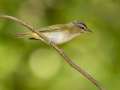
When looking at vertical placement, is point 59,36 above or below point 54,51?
below

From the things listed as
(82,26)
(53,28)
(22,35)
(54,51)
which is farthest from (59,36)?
(54,51)

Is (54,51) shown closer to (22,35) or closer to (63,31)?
(63,31)

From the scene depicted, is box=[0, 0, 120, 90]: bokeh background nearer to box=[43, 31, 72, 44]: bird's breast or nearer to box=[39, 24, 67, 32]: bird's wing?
box=[39, 24, 67, 32]: bird's wing

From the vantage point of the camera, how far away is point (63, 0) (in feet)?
20.0

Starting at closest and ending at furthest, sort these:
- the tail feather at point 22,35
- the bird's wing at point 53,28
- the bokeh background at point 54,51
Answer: the tail feather at point 22,35
the bird's wing at point 53,28
the bokeh background at point 54,51

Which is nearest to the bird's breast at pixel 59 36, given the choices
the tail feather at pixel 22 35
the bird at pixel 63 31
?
the bird at pixel 63 31

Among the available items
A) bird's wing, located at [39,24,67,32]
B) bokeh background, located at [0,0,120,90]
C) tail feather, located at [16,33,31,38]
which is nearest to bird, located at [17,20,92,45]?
bird's wing, located at [39,24,67,32]

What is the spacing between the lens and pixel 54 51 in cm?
575

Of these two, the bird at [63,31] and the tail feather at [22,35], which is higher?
the bird at [63,31]

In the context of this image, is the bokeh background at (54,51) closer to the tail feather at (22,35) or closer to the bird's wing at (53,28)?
the bird's wing at (53,28)

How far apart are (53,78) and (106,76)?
0.58m

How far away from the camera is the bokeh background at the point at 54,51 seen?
17.5 ft

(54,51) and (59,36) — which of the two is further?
(54,51)

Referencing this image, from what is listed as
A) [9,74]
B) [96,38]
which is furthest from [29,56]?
[96,38]
